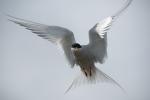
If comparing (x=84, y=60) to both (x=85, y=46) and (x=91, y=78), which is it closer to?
(x=85, y=46)

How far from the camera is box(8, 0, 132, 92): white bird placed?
3766 mm

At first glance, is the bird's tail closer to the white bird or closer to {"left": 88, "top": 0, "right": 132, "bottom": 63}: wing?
the white bird

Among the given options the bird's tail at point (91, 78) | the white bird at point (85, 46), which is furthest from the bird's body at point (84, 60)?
the bird's tail at point (91, 78)

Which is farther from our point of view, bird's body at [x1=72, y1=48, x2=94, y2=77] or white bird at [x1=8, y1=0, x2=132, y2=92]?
bird's body at [x1=72, y1=48, x2=94, y2=77]

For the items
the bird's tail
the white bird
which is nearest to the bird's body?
the white bird

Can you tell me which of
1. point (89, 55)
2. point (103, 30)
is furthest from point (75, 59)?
point (103, 30)

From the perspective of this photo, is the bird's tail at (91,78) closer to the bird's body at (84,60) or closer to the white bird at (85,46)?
the white bird at (85,46)

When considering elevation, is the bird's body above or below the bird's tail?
above

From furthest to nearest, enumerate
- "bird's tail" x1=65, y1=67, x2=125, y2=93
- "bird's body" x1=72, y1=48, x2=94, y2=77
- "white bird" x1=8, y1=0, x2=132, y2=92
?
"bird's tail" x1=65, y1=67, x2=125, y2=93 → "bird's body" x1=72, y1=48, x2=94, y2=77 → "white bird" x1=8, y1=0, x2=132, y2=92

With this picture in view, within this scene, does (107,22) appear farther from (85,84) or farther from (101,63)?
(85,84)

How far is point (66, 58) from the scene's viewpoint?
4.19m

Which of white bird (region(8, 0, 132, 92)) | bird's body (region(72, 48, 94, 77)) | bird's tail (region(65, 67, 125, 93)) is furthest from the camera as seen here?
bird's tail (region(65, 67, 125, 93))

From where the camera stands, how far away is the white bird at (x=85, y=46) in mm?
3766

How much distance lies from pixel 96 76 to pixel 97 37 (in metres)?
0.41
